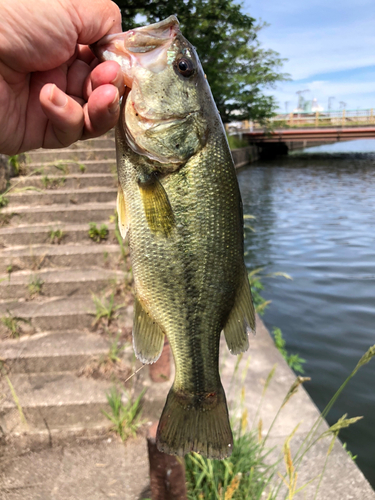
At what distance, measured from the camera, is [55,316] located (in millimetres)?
4680

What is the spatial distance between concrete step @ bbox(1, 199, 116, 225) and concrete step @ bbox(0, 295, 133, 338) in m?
1.75

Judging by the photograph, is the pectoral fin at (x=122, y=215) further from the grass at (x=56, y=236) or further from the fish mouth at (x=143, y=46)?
the grass at (x=56, y=236)

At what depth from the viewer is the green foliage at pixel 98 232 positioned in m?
5.90

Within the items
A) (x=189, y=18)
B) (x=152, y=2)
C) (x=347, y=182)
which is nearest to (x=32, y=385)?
(x=152, y=2)

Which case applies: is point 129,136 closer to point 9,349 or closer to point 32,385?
point 32,385

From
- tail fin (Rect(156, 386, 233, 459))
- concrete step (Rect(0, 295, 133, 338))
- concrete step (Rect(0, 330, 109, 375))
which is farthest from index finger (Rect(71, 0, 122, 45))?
concrete step (Rect(0, 295, 133, 338))

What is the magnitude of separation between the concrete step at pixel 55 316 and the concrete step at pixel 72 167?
2935 mm

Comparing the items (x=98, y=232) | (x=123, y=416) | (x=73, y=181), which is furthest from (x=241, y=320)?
(x=73, y=181)

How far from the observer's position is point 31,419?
149 inches

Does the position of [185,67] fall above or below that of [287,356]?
above

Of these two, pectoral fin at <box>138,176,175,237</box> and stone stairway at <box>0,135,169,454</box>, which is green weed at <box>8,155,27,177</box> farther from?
pectoral fin at <box>138,176,175,237</box>

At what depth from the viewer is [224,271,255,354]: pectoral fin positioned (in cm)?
156

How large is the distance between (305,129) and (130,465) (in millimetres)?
41076

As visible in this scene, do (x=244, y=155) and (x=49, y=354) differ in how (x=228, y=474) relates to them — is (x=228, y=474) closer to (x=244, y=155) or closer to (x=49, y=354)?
(x=49, y=354)
